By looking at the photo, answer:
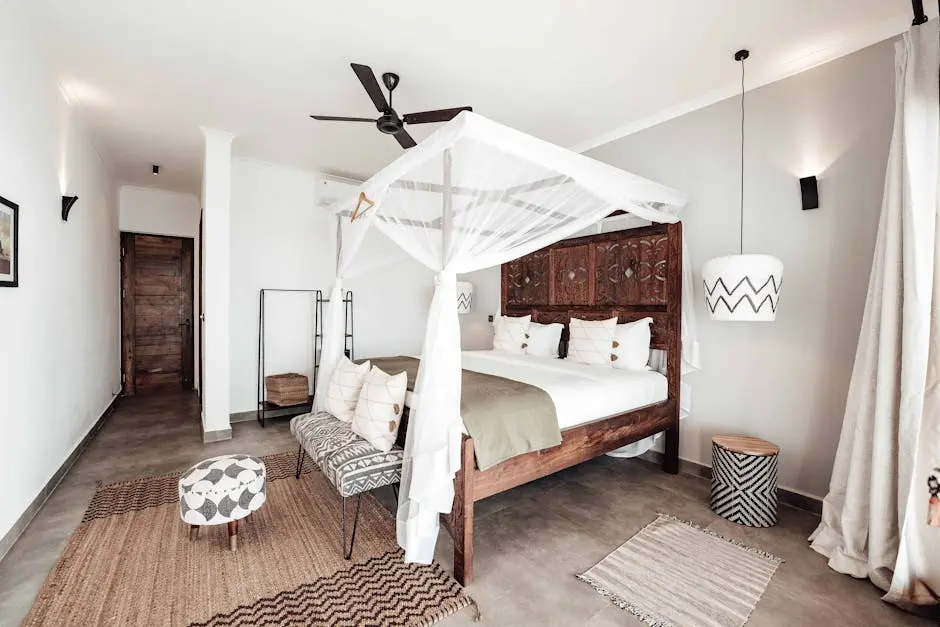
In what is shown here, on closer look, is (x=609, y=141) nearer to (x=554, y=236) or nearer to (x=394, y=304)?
(x=554, y=236)

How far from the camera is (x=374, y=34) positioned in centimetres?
243

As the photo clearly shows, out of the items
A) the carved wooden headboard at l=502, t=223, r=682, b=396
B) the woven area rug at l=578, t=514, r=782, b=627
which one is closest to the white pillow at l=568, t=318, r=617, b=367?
the carved wooden headboard at l=502, t=223, r=682, b=396

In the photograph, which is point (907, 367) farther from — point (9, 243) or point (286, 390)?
point (286, 390)

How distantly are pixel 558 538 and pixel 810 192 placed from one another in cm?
259

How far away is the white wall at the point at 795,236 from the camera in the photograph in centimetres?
246

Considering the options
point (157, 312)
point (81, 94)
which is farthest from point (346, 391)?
point (157, 312)

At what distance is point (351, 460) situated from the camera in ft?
7.00

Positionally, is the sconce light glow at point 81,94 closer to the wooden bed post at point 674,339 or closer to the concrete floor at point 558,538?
the concrete floor at point 558,538

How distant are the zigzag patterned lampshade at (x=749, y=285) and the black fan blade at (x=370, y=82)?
2295mm

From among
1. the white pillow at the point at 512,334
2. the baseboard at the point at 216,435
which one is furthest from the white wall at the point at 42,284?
the white pillow at the point at 512,334

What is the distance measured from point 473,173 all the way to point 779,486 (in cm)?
283

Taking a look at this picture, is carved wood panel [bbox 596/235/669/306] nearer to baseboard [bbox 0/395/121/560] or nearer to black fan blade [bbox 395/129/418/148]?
black fan blade [bbox 395/129/418/148]

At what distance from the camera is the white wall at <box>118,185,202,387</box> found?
5.52 meters

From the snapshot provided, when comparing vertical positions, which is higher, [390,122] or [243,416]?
[390,122]
